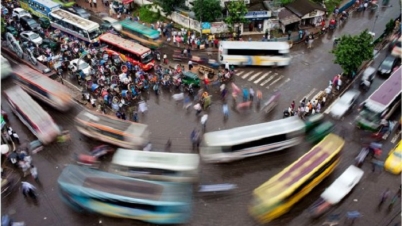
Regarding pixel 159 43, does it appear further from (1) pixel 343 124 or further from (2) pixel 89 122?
(1) pixel 343 124

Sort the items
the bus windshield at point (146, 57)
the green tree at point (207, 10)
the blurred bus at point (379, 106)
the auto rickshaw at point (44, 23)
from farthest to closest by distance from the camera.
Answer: the auto rickshaw at point (44, 23), the green tree at point (207, 10), the bus windshield at point (146, 57), the blurred bus at point (379, 106)

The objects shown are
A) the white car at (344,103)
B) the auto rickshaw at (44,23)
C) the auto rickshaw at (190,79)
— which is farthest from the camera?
the auto rickshaw at (44,23)

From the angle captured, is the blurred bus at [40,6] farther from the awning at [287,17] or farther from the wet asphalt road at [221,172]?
the awning at [287,17]

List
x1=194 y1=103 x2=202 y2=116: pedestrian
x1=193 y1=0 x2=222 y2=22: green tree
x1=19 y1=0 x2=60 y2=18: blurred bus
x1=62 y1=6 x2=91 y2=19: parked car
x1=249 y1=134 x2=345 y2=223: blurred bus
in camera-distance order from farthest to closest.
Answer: x1=62 y1=6 x2=91 y2=19: parked car → x1=19 y1=0 x2=60 y2=18: blurred bus → x1=193 y1=0 x2=222 y2=22: green tree → x1=194 y1=103 x2=202 y2=116: pedestrian → x1=249 y1=134 x2=345 y2=223: blurred bus

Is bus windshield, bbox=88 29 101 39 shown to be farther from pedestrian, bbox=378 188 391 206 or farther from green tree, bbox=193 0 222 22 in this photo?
pedestrian, bbox=378 188 391 206

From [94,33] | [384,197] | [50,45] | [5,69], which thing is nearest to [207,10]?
[94,33]

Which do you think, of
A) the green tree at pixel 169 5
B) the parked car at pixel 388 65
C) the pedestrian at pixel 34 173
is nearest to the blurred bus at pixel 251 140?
the pedestrian at pixel 34 173

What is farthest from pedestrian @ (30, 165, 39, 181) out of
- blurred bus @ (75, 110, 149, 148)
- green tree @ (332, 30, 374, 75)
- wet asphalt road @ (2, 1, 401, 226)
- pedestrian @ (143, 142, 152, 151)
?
green tree @ (332, 30, 374, 75)
